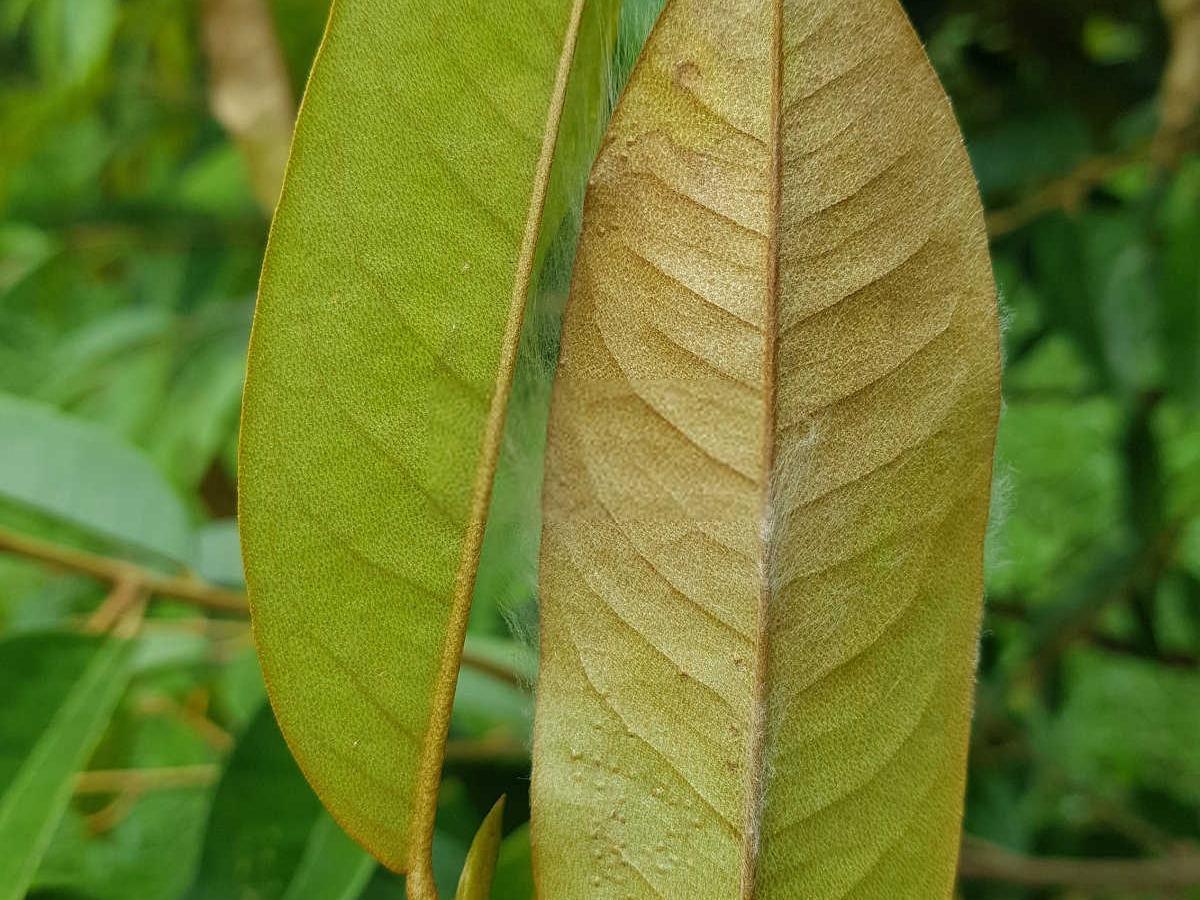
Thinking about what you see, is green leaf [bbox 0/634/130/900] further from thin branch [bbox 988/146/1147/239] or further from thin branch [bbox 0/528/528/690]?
thin branch [bbox 988/146/1147/239]

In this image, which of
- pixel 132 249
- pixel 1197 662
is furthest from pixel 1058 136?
pixel 132 249

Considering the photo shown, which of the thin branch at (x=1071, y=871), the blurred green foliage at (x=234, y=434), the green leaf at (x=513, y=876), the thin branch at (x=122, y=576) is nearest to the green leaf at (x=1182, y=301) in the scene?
the blurred green foliage at (x=234, y=434)

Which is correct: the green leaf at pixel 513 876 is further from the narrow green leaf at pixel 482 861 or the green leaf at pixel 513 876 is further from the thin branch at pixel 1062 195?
the thin branch at pixel 1062 195

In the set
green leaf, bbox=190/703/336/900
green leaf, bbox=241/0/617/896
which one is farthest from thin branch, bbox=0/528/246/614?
green leaf, bbox=241/0/617/896

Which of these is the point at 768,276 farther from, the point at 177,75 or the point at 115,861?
the point at 177,75

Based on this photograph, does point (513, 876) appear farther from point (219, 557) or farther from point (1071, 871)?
point (1071, 871)

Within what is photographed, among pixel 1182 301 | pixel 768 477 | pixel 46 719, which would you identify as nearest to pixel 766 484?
pixel 768 477
